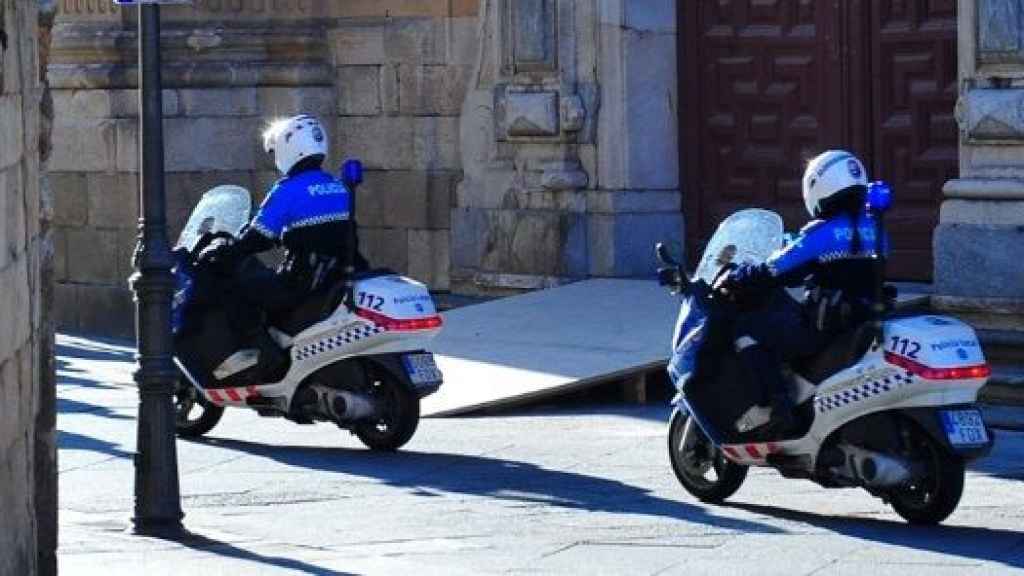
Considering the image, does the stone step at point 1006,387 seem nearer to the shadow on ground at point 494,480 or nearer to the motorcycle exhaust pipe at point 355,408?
the shadow on ground at point 494,480

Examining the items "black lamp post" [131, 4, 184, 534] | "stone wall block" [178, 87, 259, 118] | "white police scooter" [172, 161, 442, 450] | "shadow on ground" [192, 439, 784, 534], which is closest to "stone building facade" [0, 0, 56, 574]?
"black lamp post" [131, 4, 184, 534]

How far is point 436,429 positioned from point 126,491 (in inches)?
94.3

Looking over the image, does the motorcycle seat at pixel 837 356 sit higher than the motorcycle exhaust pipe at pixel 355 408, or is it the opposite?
the motorcycle seat at pixel 837 356

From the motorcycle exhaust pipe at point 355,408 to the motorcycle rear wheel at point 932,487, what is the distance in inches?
132

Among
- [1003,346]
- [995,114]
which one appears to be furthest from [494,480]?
[995,114]

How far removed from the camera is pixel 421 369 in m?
13.4

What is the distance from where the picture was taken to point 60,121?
20375mm

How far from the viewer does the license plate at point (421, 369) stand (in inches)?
528

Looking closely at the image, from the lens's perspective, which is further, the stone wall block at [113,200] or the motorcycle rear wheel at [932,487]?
the stone wall block at [113,200]

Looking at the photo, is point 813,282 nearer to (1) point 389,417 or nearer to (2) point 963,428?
(2) point 963,428

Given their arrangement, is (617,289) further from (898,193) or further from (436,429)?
(436,429)

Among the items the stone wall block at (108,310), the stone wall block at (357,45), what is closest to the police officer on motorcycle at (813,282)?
the stone wall block at (357,45)

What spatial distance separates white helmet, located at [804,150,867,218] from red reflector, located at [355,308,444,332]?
8.75 feet

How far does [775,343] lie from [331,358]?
2.96 m
